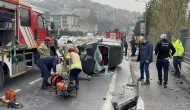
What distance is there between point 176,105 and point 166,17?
1319cm

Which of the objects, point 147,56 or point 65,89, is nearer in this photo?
point 65,89

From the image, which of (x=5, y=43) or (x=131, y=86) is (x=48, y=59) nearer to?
(x=5, y=43)

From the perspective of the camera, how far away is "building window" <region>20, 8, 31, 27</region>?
9594mm

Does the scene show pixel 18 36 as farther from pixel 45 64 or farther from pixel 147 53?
pixel 147 53

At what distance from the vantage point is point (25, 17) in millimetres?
9945

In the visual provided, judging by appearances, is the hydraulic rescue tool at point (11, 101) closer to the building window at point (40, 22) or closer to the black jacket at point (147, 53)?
the black jacket at point (147, 53)

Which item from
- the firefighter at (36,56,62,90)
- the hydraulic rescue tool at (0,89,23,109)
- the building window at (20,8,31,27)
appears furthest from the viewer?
the building window at (20,8,31,27)

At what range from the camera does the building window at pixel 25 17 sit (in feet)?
31.5

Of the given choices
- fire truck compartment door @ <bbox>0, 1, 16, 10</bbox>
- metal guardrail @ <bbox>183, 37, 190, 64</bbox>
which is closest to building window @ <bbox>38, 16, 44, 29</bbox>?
fire truck compartment door @ <bbox>0, 1, 16, 10</bbox>

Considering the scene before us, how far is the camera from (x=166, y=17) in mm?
18703

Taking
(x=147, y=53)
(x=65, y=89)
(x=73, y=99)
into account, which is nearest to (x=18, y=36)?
(x=65, y=89)

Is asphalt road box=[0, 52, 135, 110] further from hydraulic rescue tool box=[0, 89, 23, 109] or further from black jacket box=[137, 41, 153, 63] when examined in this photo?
black jacket box=[137, 41, 153, 63]

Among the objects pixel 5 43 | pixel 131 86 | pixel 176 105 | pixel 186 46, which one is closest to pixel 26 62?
pixel 5 43

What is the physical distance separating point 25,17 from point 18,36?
919mm
